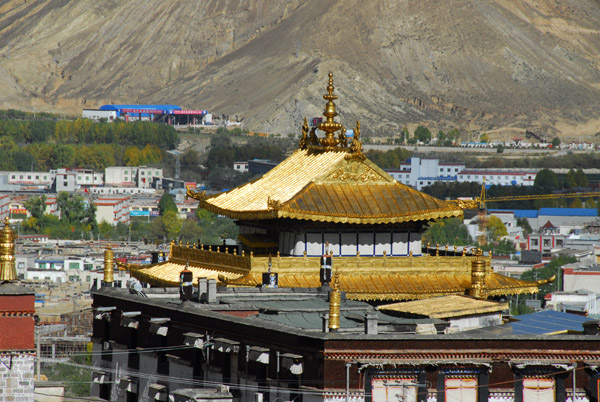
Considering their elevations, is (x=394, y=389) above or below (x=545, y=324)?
below

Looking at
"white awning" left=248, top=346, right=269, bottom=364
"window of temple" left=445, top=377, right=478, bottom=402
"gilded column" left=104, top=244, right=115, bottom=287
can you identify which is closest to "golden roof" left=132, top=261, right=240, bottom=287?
"gilded column" left=104, top=244, right=115, bottom=287

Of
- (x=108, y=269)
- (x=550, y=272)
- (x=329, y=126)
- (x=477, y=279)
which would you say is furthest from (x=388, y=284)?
(x=550, y=272)

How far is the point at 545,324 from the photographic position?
3900cm

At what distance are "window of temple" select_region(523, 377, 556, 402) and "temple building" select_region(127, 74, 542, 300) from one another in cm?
844

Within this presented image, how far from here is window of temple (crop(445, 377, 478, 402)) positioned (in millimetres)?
34281

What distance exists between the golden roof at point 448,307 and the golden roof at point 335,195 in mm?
3478

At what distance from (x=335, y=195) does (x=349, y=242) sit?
128 centimetres

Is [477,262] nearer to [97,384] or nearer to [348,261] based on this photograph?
[348,261]

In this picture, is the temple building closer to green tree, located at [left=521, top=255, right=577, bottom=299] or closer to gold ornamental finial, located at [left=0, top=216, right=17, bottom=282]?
gold ornamental finial, located at [left=0, top=216, right=17, bottom=282]

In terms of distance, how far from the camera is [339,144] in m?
48.3

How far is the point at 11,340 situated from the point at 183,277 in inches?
288

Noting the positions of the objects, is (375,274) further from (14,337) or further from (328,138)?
(14,337)

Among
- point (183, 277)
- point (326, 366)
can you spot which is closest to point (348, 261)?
point (183, 277)

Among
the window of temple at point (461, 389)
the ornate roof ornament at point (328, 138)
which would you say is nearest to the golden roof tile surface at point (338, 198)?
the ornate roof ornament at point (328, 138)
